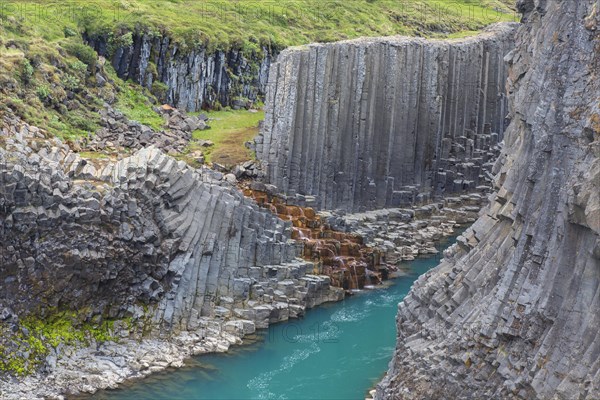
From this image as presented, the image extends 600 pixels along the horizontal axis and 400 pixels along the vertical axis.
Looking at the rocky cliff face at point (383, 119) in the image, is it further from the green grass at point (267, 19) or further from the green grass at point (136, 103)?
the green grass at point (267, 19)

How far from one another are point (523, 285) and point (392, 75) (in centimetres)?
2764

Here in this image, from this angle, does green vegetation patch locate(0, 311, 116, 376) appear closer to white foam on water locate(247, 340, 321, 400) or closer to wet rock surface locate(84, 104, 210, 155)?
white foam on water locate(247, 340, 321, 400)

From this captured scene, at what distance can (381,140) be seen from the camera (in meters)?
47.3

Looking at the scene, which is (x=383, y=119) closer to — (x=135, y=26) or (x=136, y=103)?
(x=136, y=103)

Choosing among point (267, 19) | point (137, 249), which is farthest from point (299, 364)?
point (267, 19)

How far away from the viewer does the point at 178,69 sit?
50.2 metres

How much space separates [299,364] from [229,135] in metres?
19.0

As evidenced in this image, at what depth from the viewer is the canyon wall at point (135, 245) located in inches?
1135

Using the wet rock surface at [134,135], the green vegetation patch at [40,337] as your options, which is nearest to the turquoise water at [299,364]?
the green vegetation patch at [40,337]

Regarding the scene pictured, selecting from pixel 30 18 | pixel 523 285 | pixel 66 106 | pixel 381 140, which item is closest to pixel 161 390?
pixel 523 285

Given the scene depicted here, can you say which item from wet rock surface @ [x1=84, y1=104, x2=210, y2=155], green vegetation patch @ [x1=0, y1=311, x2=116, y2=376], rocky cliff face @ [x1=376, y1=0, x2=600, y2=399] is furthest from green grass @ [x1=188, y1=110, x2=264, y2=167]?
rocky cliff face @ [x1=376, y1=0, x2=600, y2=399]

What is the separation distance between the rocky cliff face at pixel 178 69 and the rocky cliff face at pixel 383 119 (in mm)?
8206

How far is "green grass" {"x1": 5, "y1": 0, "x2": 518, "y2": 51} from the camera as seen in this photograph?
50250 mm

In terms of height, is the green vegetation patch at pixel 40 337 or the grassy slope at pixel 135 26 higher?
the grassy slope at pixel 135 26
